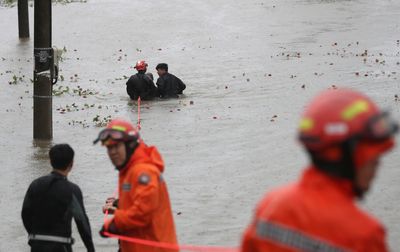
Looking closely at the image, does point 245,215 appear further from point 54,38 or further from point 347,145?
point 54,38

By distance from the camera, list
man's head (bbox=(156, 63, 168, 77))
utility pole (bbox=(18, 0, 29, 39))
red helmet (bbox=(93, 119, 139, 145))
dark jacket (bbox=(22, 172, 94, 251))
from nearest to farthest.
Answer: red helmet (bbox=(93, 119, 139, 145))
dark jacket (bbox=(22, 172, 94, 251))
man's head (bbox=(156, 63, 168, 77))
utility pole (bbox=(18, 0, 29, 39))

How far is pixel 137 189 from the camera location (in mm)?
5848

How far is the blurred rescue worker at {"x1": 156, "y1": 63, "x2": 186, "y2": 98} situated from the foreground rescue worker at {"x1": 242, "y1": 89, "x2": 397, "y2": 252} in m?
19.8

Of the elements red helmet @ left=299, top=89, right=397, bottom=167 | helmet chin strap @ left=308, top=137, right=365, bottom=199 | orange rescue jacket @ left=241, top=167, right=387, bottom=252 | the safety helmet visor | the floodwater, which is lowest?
the floodwater

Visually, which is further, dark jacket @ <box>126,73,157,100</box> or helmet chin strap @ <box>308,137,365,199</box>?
dark jacket @ <box>126,73,157,100</box>

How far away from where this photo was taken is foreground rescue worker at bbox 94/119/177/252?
5.85m

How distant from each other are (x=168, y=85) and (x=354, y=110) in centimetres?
1997

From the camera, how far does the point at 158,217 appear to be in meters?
6.06

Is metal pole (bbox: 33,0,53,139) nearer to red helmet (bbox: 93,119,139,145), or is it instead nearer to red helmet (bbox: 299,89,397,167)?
red helmet (bbox: 93,119,139,145)

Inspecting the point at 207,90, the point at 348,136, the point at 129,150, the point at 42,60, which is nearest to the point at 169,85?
the point at 207,90

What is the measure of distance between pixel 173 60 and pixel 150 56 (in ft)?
4.47

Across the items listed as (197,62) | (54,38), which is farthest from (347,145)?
(54,38)

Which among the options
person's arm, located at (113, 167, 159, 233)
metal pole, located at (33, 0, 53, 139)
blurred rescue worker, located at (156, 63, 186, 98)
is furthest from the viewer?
blurred rescue worker, located at (156, 63, 186, 98)

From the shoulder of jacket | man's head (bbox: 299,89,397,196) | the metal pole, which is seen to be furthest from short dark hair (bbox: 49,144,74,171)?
the metal pole
